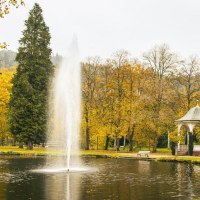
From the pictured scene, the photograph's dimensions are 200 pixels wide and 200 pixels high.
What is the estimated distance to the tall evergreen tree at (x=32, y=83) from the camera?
5281 cm

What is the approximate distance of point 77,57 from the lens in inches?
1320

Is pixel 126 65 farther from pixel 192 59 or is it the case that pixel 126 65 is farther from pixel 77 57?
pixel 77 57

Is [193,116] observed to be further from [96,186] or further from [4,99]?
[4,99]

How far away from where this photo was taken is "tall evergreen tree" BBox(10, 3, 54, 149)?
173ft

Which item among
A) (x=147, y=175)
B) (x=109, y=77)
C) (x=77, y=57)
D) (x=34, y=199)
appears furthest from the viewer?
(x=109, y=77)

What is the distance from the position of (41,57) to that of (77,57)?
23120 millimetres

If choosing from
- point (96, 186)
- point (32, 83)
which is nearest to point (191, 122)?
point (32, 83)

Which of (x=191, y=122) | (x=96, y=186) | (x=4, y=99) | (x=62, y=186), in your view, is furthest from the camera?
(x=4, y=99)

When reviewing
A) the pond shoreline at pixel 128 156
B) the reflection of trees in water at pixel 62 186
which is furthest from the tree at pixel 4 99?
the reflection of trees in water at pixel 62 186

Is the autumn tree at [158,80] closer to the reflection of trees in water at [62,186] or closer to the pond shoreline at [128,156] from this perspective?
the pond shoreline at [128,156]

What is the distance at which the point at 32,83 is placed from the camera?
54.9m

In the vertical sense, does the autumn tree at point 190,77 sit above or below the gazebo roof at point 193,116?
above

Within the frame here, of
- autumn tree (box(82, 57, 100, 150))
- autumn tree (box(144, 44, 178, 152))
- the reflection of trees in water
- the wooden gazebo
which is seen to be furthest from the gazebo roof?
the reflection of trees in water

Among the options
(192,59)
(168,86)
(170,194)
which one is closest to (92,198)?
(170,194)
